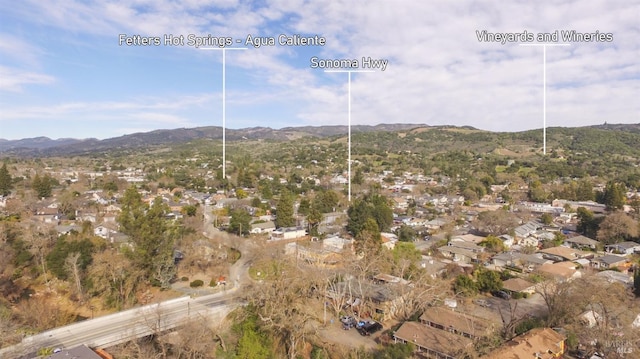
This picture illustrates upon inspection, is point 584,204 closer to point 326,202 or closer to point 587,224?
point 587,224

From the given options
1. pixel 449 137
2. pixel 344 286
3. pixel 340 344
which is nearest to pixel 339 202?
pixel 344 286

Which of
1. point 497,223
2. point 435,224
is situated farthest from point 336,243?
point 497,223

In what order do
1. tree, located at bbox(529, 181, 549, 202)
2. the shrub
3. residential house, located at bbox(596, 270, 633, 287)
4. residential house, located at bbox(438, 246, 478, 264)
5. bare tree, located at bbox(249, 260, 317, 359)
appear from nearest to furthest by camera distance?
bare tree, located at bbox(249, 260, 317, 359) → residential house, located at bbox(596, 270, 633, 287) → the shrub → residential house, located at bbox(438, 246, 478, 264) → tree, located at bbox(529, 181, 549, 202)

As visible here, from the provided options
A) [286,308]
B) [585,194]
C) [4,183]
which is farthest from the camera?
[585,194]

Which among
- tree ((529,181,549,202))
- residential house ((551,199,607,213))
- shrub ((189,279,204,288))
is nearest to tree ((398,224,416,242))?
shrub ((189,279,204,288))

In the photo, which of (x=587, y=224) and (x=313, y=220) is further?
(x=313, y=220)

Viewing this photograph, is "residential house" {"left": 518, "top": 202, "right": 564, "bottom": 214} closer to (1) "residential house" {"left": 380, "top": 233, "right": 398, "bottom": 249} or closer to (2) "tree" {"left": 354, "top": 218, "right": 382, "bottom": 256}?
(1) "residential house" {"left": 380, "top": 233, "right": 398, "bottom": 249}

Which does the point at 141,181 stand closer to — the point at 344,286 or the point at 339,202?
Answer: the point at 339,202
